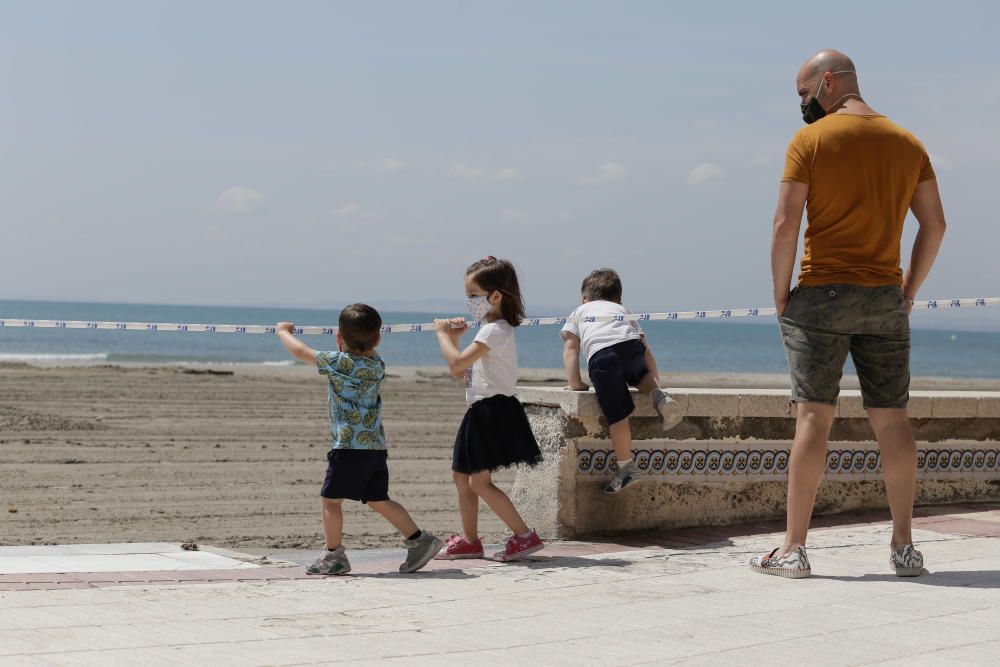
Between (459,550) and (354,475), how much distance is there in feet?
2.50

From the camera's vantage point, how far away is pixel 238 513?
9.65 m

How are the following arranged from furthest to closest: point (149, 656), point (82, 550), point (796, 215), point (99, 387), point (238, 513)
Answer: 1. point (99, 387)
2. point (238, 513)
3. point (82, 550)
4. point (796, 215)
5. point (149, 656)

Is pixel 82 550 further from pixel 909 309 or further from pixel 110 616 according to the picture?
pixel 909 309

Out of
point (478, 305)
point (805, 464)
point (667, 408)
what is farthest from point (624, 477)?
point (805, 464)

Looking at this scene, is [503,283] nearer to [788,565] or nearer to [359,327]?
[359,327]

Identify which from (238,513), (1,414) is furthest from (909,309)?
(1,414)

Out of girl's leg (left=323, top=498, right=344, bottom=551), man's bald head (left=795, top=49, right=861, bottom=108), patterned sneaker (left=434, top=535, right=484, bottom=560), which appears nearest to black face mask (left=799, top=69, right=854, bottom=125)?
man's bald head (left=795, top=49, right=861, bottom=108)

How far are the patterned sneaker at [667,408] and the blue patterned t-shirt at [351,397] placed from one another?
158 centimetres

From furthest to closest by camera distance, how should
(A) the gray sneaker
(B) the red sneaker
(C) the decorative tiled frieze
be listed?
(C) the decorative tiled frieze → (B) the red sneaker → (A) the gray sneaker

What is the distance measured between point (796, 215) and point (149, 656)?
10.5ft

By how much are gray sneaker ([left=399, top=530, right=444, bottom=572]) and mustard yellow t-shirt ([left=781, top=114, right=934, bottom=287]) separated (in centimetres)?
208

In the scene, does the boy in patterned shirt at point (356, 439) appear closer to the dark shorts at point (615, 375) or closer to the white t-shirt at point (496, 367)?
the white t-shirt at point (496, 367)

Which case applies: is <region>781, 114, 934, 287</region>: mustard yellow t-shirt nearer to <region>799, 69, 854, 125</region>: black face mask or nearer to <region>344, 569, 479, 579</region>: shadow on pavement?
<region>799, 69, 854, 125</region>: black face mask

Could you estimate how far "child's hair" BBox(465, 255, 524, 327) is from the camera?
253 inches
